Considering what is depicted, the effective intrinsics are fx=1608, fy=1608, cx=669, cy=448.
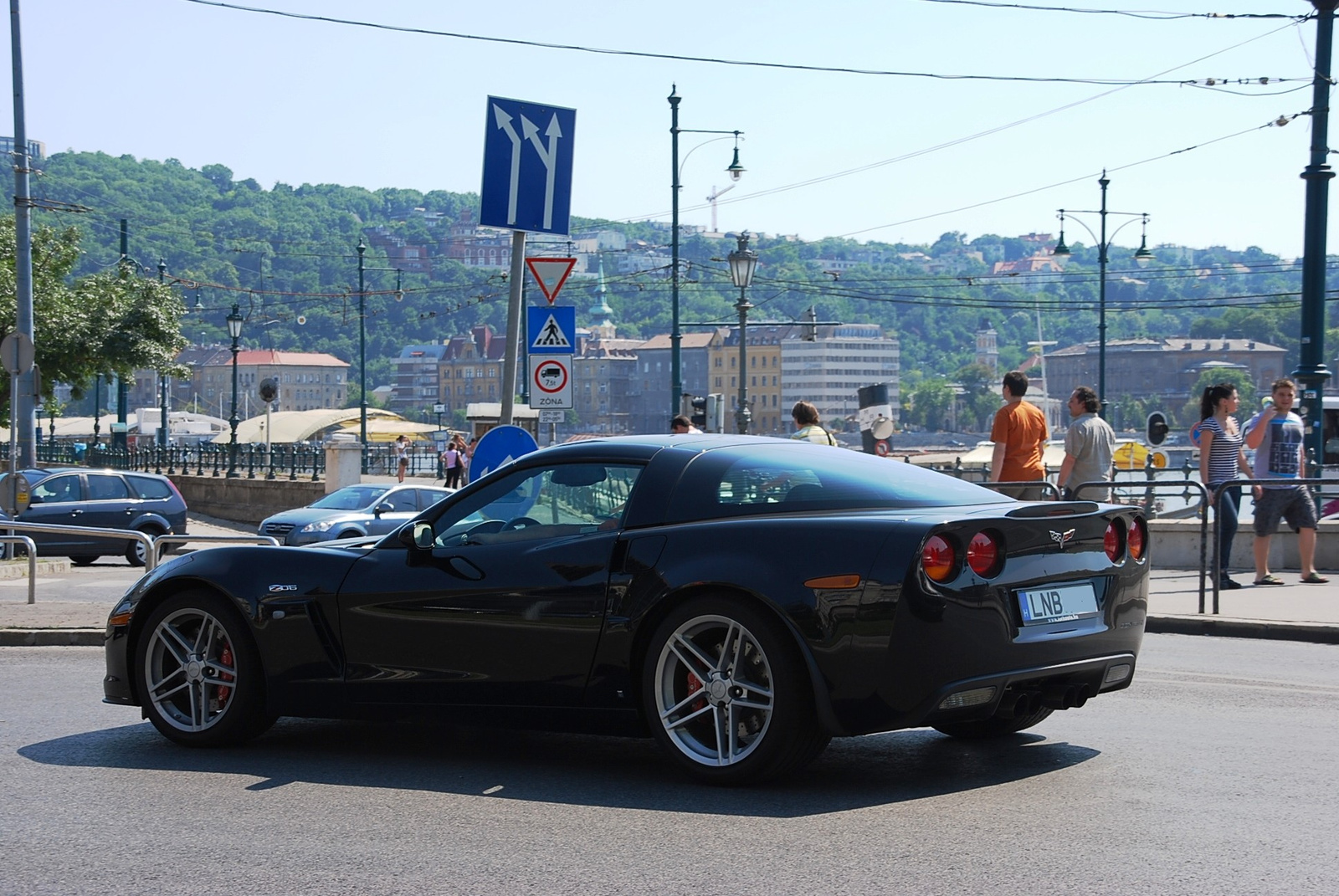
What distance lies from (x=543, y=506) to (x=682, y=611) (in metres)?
0.83

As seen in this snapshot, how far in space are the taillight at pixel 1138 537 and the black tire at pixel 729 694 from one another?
1.47 meters

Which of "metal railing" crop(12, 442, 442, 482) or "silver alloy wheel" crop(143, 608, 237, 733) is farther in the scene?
"metal railing" crop(12, 442, 442, 482)

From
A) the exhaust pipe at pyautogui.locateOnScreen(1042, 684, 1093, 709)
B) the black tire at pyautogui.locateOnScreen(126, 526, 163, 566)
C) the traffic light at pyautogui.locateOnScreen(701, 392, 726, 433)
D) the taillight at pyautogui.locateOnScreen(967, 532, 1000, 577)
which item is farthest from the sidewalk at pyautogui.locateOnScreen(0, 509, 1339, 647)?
the traffic light at pyautogui.locateOnScreen(701, 392, 726, 433)

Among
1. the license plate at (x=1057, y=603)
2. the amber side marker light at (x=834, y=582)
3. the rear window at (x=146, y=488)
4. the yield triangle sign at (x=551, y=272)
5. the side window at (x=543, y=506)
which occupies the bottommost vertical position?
the rear window at (x=146, y=488)

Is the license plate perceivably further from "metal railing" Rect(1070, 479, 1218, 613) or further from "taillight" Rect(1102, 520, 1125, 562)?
"metal railing" Rect(1070, 479, 1218, 613)

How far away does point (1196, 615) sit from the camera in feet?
38.9

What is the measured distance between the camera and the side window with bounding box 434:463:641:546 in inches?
238

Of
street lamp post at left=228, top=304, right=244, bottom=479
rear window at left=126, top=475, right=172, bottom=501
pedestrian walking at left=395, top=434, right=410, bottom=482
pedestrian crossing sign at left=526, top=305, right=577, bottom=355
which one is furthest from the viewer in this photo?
street lamp post at left=228, top=304, right=244, bottom=479

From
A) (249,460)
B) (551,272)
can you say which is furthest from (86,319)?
(551,272)

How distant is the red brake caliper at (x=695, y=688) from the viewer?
5.64 meters

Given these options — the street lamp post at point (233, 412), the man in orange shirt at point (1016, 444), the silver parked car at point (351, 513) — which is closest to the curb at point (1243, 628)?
the man in orange shirt at point (1016, 444)

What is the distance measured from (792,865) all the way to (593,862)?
0.58 m

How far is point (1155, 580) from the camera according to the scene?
1510 cm

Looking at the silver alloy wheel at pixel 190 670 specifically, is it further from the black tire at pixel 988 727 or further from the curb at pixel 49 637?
the curb at pixel 49 637
